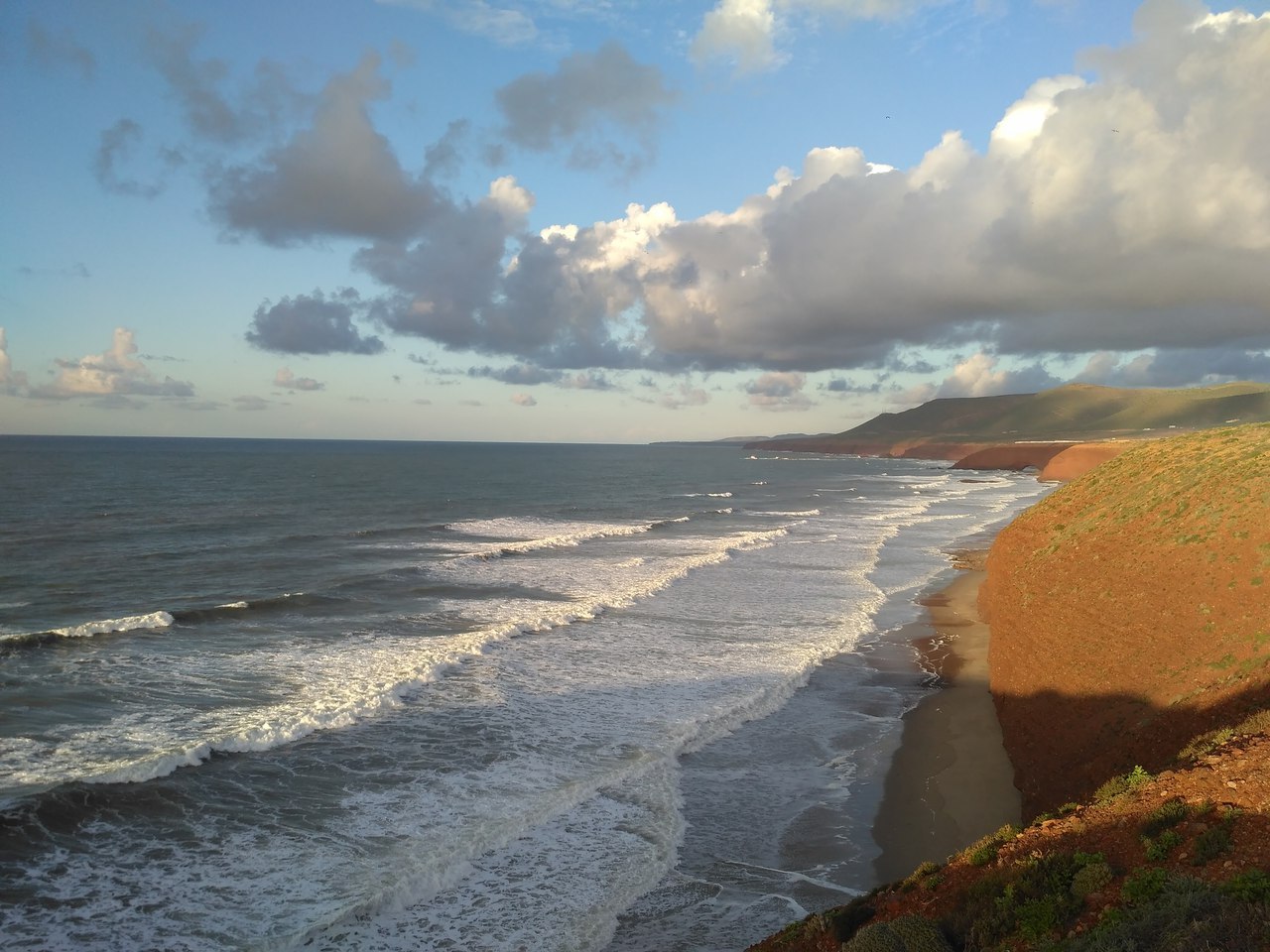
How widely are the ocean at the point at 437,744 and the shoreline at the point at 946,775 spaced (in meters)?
0.45

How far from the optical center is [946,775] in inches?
594

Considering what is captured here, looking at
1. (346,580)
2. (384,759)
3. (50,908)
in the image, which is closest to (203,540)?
(346,580)

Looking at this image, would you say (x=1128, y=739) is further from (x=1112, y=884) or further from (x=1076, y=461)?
(x=1076, y=461)

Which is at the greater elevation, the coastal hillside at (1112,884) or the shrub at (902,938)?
the coastal hillside at (1112,884)

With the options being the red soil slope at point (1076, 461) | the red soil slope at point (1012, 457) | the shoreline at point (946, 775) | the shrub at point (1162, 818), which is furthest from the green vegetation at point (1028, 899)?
the red soil slope at point (1012, 457)

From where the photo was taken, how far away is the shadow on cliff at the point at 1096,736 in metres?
11.9

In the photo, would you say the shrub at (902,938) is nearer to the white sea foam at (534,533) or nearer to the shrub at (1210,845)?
the shrub at (1210,845)

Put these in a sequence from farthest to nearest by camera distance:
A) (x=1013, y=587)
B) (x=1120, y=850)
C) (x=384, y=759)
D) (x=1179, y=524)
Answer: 1. (x=1013, y=587)
2. (x=1179, y=524)
3. (x=384, y=759)
4. (x=1120, y=850)

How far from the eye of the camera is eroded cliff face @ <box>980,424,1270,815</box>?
505 inches

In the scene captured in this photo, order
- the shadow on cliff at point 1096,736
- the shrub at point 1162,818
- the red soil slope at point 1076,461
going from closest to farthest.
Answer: the shrub at point 1162,818 < the shadow on cliff at point 1096,736 < the red soil slope at point 1076,461

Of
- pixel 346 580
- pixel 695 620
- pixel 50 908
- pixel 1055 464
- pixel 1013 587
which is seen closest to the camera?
pixel 50 908

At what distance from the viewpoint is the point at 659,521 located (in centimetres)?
5544

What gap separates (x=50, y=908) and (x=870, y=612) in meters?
23.7

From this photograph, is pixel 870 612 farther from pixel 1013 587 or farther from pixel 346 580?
pixel 346 580
